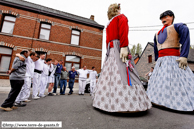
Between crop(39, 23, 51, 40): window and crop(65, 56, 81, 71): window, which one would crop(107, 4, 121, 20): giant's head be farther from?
crop(39, 23, 51, 40): window

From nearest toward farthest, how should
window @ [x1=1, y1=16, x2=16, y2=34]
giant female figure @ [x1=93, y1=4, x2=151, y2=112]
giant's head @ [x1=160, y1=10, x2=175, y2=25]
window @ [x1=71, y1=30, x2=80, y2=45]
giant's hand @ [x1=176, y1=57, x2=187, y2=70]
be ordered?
giant female figure @ [x1=93, y1=4, x2=151, y2=112] < giant's hand @ [x1=176, y1=57, x2=187, y2=70] < giant's head @ [x1=160, y1=10, x2=175, y2=25] < window @ [x1=1, y1=16, x2=16, y2=34] < window @ [x1=71, y1=30, x2=80, y2=45]

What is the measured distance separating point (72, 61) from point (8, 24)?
23.1 feet

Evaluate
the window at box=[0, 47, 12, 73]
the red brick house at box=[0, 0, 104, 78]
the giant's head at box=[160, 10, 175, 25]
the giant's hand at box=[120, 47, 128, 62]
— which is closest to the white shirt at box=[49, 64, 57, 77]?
the giant's hand at box=[120, 47, 128, 62]

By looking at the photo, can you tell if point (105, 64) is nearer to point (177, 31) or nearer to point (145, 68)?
point (177, 31)

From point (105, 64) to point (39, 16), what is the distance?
37.7 feet

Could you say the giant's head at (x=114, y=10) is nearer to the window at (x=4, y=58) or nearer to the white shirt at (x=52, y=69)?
Answer: the white shirt at (x=52, y=69)

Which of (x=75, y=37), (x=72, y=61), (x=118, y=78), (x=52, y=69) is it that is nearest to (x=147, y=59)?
(x=75, y=37)

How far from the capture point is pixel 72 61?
11195mm

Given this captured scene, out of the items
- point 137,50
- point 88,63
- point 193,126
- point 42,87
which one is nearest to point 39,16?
point 88,63

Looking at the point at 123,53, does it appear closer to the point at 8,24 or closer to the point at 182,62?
the point at 182,62

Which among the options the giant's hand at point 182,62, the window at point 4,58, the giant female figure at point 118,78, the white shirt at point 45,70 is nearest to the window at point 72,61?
the window at point 4,58

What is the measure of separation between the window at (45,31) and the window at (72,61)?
3125 mm

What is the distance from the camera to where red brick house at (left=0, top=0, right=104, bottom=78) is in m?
9.28

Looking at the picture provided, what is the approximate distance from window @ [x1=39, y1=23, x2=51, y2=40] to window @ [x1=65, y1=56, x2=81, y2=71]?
3.12 meters
